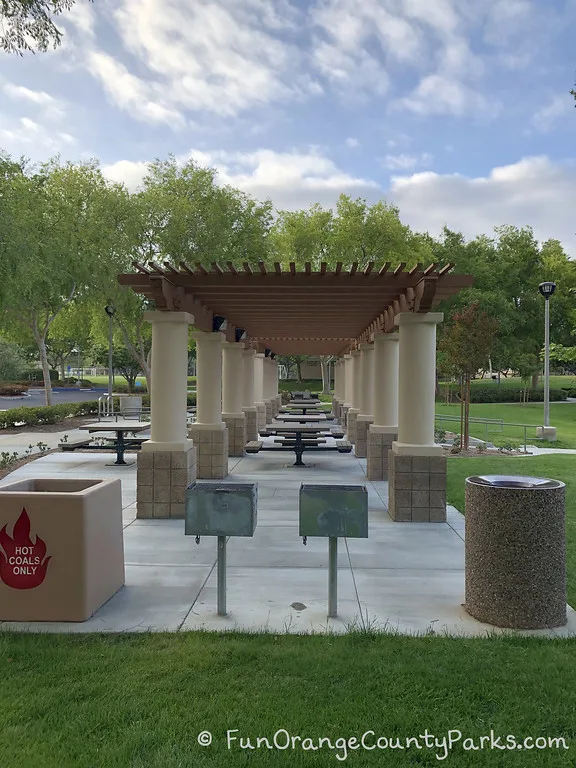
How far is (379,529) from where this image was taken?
25.2ft

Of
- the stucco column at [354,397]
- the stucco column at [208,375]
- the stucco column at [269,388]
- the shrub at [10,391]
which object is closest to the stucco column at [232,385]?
the stucco column at [208,375]

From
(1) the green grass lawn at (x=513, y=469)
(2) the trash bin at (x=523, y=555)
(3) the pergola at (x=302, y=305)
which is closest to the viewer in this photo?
(2) the trash bin at (x=523, y=555)

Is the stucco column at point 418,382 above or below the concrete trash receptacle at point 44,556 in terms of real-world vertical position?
above

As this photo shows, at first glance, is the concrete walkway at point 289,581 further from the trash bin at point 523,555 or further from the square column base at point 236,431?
the square column base at point 236,431

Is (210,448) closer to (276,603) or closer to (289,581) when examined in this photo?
(289,581)

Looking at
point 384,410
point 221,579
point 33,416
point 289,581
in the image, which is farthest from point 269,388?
point 221,579

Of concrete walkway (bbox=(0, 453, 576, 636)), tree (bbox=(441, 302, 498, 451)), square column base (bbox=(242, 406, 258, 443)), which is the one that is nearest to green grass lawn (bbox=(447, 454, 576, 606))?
concrete walkway (bbox=(0, 453, 576, 636))

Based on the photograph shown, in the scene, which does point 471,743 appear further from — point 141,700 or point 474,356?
point 474,356

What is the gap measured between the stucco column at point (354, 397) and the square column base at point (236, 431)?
3.63 metres

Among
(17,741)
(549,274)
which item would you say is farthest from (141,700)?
(549,274)

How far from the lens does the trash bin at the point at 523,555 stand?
4336mm

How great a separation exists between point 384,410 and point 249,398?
20.4ft

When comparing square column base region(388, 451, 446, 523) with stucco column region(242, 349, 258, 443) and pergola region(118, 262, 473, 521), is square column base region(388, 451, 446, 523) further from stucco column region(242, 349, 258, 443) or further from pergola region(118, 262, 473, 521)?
stucco column region(242, 349, 258, 443)

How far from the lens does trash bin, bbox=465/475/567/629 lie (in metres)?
4.34
